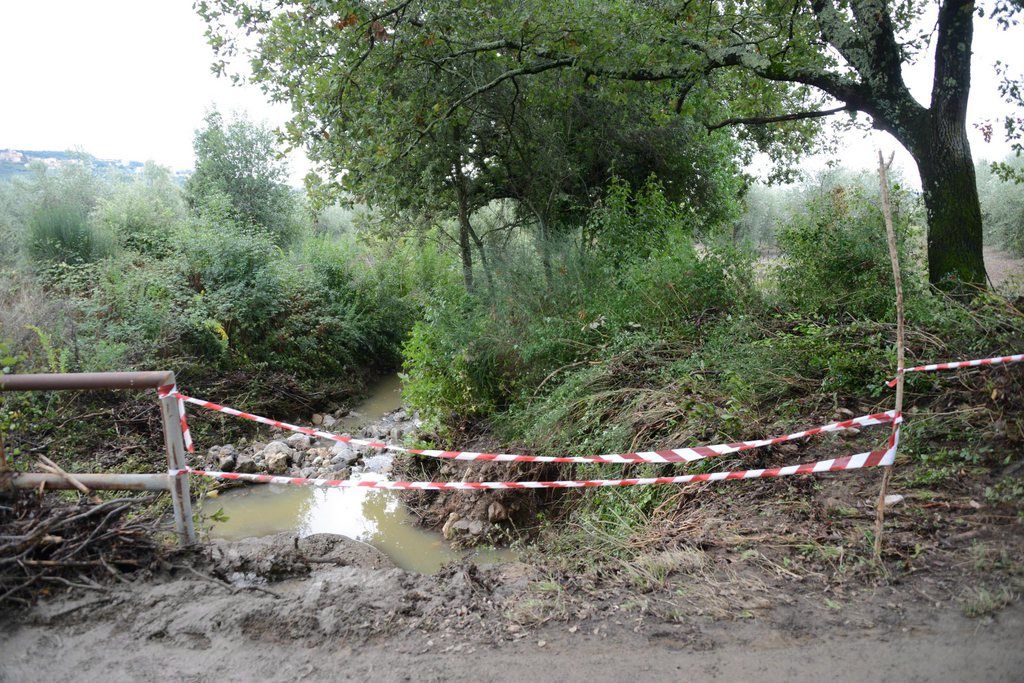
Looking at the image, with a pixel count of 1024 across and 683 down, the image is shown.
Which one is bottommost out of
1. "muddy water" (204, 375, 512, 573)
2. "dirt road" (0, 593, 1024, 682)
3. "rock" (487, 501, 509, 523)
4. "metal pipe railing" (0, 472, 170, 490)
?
"muddy water" (204, 375, 512, 573)

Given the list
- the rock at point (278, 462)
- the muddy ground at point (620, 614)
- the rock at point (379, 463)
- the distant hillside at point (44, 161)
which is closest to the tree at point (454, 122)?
the rock at point (379, 463)

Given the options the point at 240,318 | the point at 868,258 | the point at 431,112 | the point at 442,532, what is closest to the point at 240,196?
the point at 240,318

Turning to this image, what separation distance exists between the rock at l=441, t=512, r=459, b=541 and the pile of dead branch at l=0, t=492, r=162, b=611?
125 inches

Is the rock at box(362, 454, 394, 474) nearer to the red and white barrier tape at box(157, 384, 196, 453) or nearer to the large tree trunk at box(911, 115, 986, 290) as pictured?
the red and white barrier tape at box(157, 384, 196, 453)

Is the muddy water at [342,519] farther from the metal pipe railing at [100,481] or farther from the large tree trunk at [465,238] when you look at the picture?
the large tree trunk at [465,238]

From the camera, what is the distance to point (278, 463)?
9.38m

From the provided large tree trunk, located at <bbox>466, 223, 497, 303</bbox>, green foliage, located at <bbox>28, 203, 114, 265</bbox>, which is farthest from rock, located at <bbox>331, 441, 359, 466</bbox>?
green foliage, located at <bbox>28, 203, 114, 265</bbox>

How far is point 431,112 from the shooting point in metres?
9.95

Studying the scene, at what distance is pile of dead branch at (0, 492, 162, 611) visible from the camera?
12.9 feet

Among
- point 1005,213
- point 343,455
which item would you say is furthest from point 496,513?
point 1005,213

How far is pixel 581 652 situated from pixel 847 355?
4353 mm

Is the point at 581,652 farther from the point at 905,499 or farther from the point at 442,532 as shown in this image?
the point at 442,532

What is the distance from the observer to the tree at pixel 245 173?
19953 mm

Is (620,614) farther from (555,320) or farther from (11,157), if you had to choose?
(11,157)
